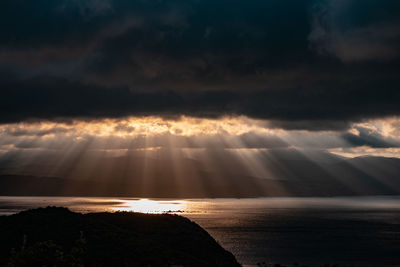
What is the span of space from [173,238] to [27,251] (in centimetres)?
8221

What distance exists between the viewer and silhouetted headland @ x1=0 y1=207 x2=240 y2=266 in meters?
85.4

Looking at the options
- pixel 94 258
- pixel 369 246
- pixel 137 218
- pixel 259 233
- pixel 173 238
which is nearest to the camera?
pixel 94 258

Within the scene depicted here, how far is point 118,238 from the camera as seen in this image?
315ft

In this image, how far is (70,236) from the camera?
94.9 meters

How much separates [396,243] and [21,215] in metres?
118

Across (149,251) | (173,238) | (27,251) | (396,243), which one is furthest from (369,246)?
(27,251)

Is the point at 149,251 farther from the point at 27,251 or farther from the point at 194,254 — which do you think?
the point at 27,251

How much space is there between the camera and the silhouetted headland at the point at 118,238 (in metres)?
85.4

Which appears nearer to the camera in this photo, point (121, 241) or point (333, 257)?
point (121, 241)

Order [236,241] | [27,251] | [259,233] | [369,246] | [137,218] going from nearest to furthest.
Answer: [27,251]
[137,218]
[369,246]
[236,241]
[259,233]

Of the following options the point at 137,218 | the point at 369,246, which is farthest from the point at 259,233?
the point at 137,218

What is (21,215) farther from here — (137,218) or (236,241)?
(236,241)

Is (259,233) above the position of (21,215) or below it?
below

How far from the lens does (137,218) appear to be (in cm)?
12100
